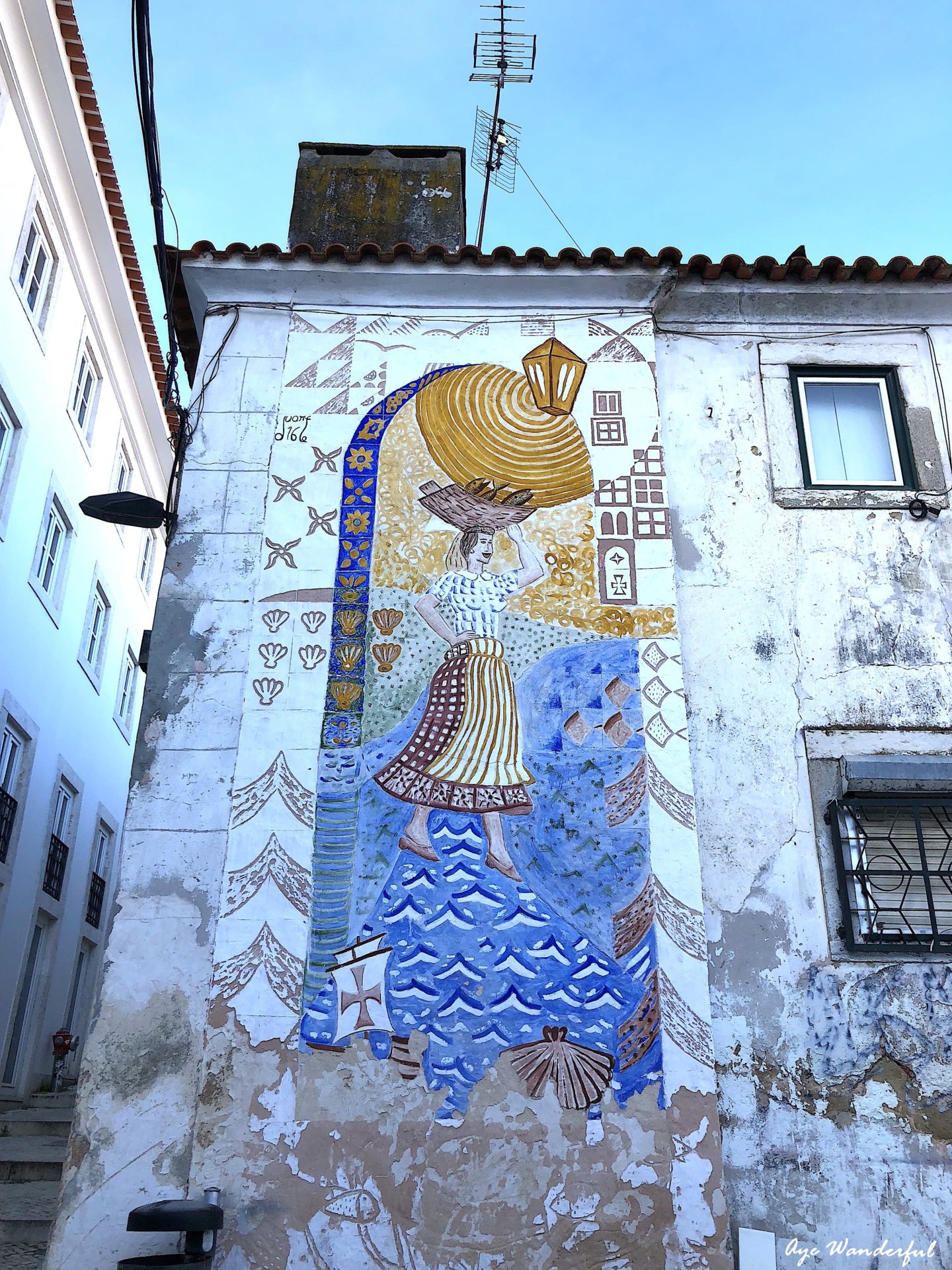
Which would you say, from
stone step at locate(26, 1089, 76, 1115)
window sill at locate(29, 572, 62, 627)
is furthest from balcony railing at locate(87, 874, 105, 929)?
window sill at locate(29, 572, 62, 627)

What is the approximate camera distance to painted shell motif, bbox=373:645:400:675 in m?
6.91

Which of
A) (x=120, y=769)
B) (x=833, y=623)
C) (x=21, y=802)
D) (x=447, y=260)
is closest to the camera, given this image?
(x=833, y=623)

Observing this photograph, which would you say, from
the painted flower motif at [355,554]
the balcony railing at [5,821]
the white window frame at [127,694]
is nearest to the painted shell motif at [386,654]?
the painted flower motif at [355,554]

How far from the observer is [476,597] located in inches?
→ 282

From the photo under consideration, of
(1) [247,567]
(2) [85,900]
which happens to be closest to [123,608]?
(2) [85,900]

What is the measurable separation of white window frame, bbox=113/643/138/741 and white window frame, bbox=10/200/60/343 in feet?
18.4

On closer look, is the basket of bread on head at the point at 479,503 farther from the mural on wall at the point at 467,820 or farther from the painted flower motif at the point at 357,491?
the painted flower motif at the point at 357,491

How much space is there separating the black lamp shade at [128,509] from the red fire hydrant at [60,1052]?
830cm

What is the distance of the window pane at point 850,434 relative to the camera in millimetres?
7734

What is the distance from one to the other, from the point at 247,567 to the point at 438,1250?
400 centimetres

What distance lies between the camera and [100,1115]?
5801 mm

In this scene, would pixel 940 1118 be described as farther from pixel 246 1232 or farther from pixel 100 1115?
pixel 100 1115

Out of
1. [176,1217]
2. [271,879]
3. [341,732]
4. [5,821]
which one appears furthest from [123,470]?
[176,1217]

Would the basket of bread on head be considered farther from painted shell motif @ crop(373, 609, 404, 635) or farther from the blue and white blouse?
painted shell motif @ crop(373, 609, 404, 635)
